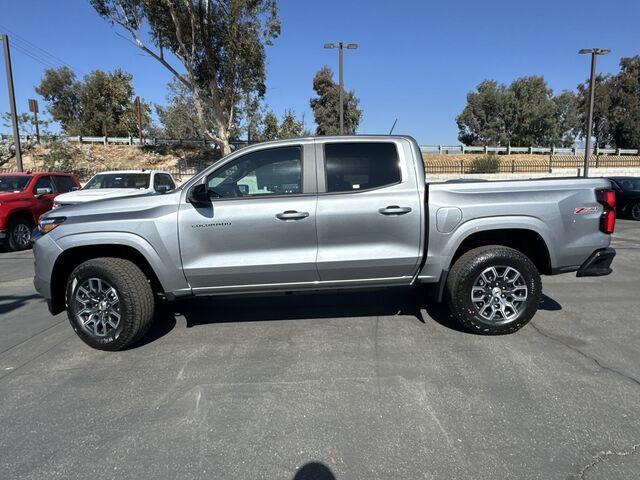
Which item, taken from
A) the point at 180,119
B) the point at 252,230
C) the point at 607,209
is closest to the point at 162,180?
the point at 252,230

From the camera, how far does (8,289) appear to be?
23.0ft

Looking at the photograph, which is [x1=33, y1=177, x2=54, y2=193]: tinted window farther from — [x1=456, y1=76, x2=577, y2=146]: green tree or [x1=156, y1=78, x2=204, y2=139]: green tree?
[x1=456, y1=76, x2=577, y2=146]: green tree

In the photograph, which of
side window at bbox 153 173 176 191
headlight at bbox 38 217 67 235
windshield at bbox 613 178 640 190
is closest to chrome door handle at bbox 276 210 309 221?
headlight at bbox 38 217 67 235

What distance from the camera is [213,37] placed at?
2331 centimetres

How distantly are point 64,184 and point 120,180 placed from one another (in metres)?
2.18

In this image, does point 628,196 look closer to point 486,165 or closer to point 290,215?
point 486,165

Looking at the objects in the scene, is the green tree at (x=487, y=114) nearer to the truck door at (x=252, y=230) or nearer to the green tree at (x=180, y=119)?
the green tree at (x=180, y=119)

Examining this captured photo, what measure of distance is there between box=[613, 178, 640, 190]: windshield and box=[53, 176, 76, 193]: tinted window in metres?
17.5

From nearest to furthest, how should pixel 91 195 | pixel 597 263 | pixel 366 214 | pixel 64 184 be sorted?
pixel 366 214
pixel 597 263
pixel 91 195
pixel 64 184

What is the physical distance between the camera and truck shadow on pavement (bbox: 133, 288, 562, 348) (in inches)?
204

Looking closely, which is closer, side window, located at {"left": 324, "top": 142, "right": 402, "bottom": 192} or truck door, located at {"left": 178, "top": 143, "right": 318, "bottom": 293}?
truck door, located at {"left": 178, "top": 143, "right": 318, "bottom": 293}

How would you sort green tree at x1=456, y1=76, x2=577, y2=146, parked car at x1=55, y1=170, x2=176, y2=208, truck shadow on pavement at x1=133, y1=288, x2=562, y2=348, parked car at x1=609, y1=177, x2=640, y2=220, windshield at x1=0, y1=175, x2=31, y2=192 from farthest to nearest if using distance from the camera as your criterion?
1. green tree at x1=456, y1=76, x2=577, y2=146
2. parked car at x1=609, y1=177, x2=640, y2=220
3. windshield at x1=0, y1=175, x2=31, y2=192
4. parked car at x1=55, y1=170, x2=176, y2=208
5. truck shadow on pavement at x1=133, y1=288, x2=562, y2=348

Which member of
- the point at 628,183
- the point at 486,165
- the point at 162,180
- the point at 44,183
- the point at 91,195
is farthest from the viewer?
the point at 486,165

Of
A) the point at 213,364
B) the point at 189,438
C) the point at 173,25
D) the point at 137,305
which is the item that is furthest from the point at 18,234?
the point at 173,25
